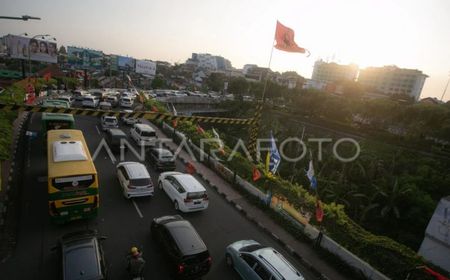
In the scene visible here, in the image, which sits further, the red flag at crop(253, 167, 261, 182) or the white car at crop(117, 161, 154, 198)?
the red flag at crop(253, 167, 261, 182)

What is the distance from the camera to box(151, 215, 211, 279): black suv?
897 cm

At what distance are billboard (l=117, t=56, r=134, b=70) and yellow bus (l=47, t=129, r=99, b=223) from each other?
65.8m

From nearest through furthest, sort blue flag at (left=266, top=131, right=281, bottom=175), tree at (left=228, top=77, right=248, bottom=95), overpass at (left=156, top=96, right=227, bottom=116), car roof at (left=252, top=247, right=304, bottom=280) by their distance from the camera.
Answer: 1. car roof at (left=252, top=247, right=304, bottom=280)
2. blue flag at (left=266, top=131, right=281, bottom=175)
3. overpass at (left=156, top=96, right=227, bottom=116)
4. tree at (left=228, top=77, right=248, bottom=95)

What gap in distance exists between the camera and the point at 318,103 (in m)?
54.8

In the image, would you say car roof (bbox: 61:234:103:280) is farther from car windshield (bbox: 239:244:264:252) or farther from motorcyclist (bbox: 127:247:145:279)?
car windshield (bbox: 239:244:264:252)

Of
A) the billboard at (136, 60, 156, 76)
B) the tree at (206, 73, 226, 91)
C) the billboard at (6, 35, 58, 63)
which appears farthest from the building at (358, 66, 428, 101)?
the billboard at (6, 35, 58, 63)

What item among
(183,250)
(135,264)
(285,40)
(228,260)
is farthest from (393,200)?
(135,264)

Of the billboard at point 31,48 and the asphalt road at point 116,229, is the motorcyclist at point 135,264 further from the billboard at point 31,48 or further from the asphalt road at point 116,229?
the billboard at point 31,48

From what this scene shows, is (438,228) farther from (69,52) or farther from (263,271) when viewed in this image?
(69,52)

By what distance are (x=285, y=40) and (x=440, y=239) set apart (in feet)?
46.0

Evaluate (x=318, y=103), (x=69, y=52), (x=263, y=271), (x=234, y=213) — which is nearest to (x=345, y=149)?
(x=318, y=103)

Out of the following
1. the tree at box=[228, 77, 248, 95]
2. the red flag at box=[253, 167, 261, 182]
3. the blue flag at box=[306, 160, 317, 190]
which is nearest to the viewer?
the blue flag at box=[306, 160, 317, 190]

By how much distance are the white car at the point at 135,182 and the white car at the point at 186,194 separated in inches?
46.0

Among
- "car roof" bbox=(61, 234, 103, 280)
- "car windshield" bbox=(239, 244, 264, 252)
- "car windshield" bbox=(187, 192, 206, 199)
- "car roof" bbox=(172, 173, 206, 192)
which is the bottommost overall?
"car windshield" bbox=(239, 244, 264, 252)
